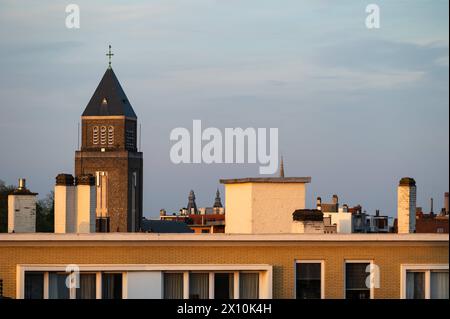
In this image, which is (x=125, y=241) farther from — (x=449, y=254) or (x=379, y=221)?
(x=379, y=221)

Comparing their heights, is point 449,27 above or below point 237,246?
above

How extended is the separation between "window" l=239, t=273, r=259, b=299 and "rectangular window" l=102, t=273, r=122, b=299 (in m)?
2.49

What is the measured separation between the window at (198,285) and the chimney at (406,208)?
285 inches

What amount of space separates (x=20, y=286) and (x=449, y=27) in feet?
33.1


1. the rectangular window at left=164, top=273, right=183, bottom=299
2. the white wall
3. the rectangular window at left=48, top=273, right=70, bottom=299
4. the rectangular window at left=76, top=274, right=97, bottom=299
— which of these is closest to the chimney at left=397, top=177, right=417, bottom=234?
the rectangular window at left=164, top=273, right=183, bottom=299

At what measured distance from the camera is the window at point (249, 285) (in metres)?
26.4

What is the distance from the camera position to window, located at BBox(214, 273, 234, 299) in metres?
26.3

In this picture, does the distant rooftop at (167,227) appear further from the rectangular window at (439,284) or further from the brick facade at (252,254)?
the brick facade at (252,254)

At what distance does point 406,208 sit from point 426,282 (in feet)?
17.0

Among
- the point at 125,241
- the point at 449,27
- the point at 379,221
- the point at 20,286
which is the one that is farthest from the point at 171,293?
the point at 379,221

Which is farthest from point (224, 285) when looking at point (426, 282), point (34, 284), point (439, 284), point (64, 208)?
point (64, 208)
